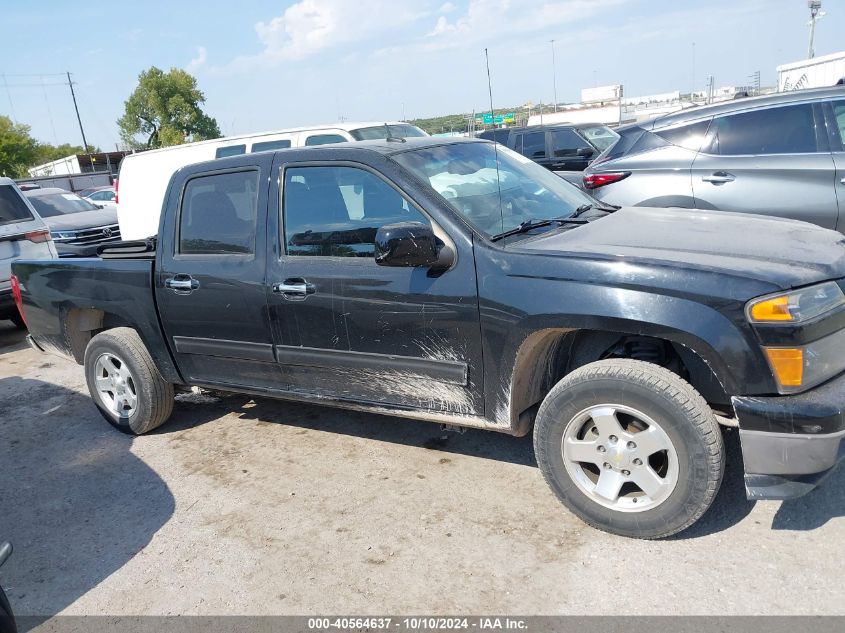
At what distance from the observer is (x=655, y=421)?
2.86m

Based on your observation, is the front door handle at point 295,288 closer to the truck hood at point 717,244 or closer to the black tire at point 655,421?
the truck hood at point 717,244

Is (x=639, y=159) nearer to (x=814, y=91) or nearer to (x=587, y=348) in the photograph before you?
(x=814, y=91)

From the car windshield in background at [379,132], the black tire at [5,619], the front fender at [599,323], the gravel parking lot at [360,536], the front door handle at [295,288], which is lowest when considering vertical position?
the gravel parking lot at [360,536]

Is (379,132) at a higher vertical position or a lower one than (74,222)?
higher

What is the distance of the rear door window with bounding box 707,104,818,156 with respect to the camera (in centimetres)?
546

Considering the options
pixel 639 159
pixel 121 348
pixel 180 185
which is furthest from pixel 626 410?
pixel 639 159

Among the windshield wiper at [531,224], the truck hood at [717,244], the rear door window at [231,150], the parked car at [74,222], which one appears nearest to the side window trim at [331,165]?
the windshield wiper at [531,224]

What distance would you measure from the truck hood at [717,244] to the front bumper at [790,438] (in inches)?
18.0

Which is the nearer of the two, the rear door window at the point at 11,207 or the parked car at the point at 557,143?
the rear door window at the point at 11,207

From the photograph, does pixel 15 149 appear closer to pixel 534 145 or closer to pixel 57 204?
pixel 57 204

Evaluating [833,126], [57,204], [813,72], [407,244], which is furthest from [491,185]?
[813,72]

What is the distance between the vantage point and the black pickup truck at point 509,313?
2693 millimetres

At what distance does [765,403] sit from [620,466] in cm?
66

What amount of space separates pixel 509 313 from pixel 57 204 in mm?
13402
